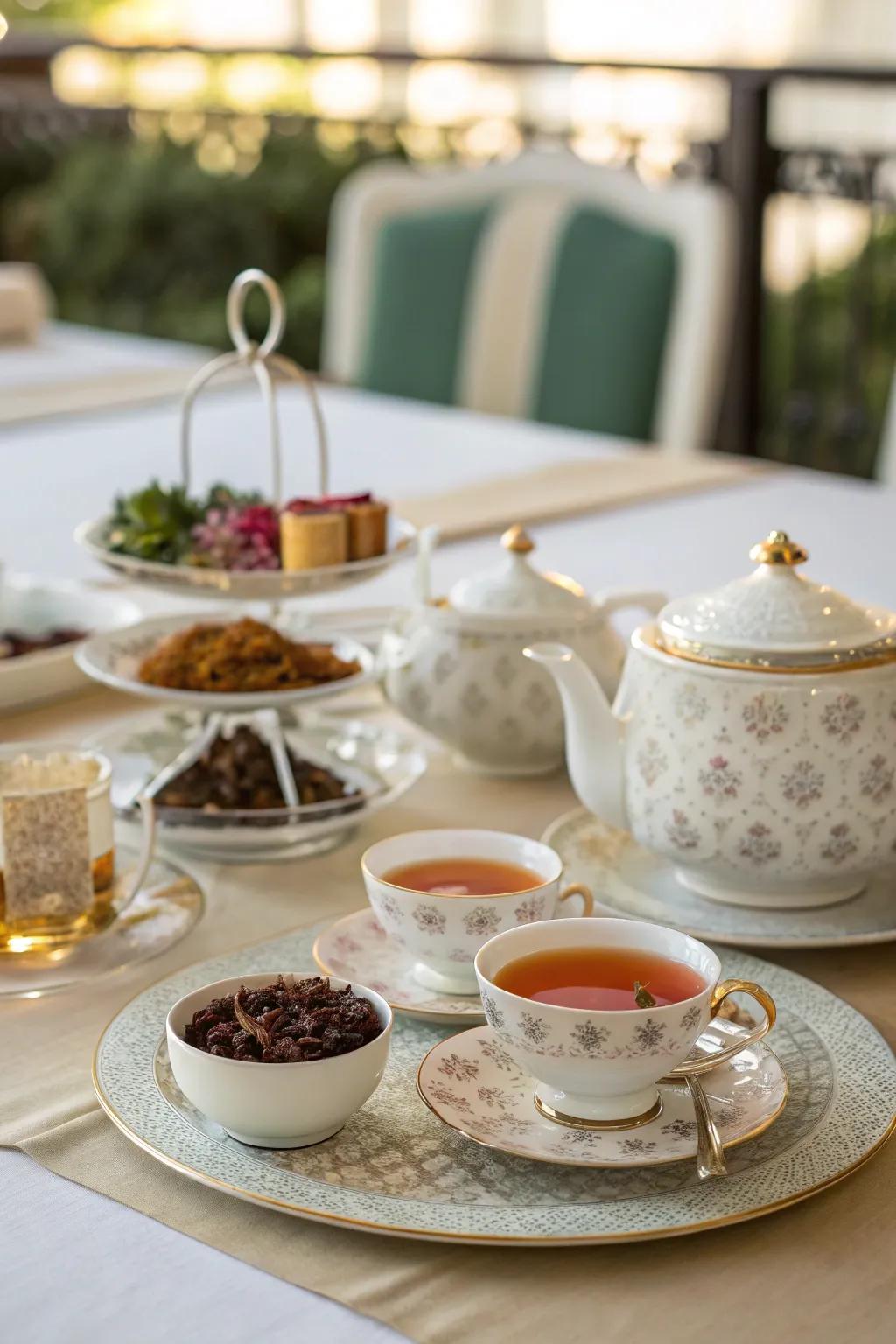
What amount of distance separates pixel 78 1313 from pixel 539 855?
12.3 inches

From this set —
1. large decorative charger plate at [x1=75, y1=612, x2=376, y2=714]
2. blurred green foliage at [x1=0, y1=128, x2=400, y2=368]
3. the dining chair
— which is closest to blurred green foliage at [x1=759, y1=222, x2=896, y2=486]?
the dining chair

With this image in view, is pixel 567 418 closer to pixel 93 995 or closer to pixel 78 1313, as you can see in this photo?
pixel 93 995

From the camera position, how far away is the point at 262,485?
1716 millimetres

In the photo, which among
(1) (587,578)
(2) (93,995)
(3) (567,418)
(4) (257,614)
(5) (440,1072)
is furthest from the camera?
(3) (567,418)

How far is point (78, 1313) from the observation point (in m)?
0.56

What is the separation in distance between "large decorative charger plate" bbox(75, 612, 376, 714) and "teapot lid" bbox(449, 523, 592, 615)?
74 millimetres

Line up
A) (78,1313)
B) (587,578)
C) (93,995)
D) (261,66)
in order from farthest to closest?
(261,66)
(587,578)
(93,995)
(78,1313)

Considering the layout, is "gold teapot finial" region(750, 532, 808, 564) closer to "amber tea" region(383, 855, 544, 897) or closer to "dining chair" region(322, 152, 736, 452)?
"amber tea" region(383, 855, 544, 897)

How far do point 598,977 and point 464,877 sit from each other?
0.44 feet

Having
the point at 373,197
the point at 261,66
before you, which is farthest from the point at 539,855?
the point at 261,66

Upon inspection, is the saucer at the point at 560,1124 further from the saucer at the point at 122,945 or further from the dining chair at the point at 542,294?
the dining chair at the point at 542,294

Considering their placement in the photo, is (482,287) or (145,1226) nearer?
(145,1226)

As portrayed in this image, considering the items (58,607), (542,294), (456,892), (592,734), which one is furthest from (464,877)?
(542,294)

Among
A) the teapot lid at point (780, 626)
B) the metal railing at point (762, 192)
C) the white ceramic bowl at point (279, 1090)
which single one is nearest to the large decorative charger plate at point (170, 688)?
the teapot lid at point (780, 626)
